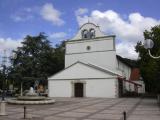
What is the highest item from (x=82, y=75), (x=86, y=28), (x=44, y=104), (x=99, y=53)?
(x=86, y=28)

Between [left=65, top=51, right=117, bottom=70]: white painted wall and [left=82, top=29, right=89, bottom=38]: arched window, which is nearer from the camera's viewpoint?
[left=65, top=51, right=117, bottom=70]: white painted wall

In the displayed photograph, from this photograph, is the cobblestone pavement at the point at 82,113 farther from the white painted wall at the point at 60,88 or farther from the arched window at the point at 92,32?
the arched window at the point at 92,32

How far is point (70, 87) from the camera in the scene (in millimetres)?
53125

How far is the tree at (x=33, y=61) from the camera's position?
62344 millimetres

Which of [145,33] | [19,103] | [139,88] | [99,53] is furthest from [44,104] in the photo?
[139,88]

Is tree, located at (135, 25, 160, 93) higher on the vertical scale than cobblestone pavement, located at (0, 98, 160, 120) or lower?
higher

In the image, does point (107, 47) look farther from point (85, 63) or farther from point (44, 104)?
point (44, 104)

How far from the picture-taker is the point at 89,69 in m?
51.1

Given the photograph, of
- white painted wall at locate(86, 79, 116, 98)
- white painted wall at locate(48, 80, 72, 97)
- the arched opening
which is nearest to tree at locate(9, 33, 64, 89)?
white painted wall at locate(48, 80, 72, 97)

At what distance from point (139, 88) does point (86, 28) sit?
2982cm

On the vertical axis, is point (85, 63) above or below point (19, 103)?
above

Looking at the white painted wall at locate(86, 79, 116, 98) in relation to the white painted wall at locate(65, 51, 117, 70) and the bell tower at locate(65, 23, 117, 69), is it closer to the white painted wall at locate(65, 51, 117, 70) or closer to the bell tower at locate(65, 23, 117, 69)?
the white painted wall at locate(65, 51, 117, 70)

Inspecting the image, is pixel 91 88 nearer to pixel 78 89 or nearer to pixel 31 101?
pixel 78 89

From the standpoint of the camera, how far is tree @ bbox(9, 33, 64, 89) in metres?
62.3
